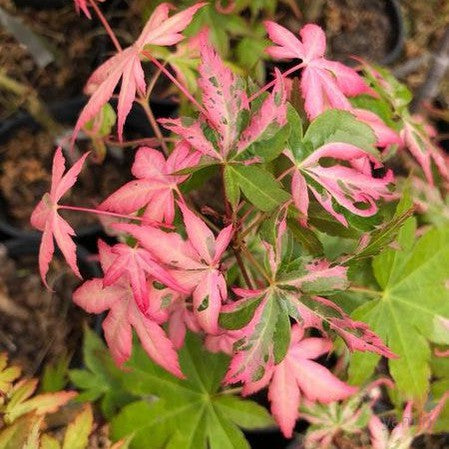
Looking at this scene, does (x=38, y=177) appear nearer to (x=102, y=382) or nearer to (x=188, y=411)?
(x=102, y=382)

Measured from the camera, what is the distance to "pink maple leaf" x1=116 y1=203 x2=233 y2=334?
A: 2.24 feet

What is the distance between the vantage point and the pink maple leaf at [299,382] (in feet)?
2.71

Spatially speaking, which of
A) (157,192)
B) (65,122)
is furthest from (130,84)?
(65,122)

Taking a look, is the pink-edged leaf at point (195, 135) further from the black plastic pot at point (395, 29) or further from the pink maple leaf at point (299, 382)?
the black plastic pot at point (395, 29)

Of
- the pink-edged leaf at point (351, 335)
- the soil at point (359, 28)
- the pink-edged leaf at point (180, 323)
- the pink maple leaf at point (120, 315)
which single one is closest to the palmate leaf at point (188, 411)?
the pink-edged leaf at point (180, 323)

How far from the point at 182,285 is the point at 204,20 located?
0.84 m

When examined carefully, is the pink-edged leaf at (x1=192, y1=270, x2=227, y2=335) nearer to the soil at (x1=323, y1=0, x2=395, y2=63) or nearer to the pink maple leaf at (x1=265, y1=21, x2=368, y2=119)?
the pink maple leaf at (x1=265, y1=21, x2=368, y2=119)

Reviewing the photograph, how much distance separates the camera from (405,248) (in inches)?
36.5

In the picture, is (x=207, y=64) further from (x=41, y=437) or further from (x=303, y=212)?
(x=41, y=437)

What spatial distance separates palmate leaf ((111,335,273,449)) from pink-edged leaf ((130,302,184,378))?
0.83ft

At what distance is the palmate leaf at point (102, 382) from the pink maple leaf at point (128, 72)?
1.75ft

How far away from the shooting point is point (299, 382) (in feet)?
2.76

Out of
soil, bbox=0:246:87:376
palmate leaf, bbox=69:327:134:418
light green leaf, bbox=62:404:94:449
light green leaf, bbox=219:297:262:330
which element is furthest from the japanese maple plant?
soil, bbox=0:246:87:376

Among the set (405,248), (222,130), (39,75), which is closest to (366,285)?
(405,248)
